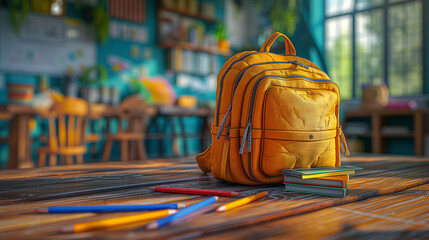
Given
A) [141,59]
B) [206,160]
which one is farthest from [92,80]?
[206,160]

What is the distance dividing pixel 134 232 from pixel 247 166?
1.15 ft

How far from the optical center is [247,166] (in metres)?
0.71

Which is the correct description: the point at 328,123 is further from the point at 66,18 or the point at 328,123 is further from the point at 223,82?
the point at 66,18

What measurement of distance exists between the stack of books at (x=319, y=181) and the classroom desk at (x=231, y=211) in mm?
23

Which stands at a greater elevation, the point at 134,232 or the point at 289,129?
the point at 289,129

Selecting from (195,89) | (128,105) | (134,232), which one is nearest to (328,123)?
(134,232)

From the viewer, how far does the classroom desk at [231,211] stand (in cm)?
41

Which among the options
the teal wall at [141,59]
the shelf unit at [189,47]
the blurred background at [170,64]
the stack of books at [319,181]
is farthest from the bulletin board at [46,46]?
the stack of books at [319,181]

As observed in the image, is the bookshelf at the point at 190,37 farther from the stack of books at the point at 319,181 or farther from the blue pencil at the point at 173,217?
the blue pencil at the point at 173,217

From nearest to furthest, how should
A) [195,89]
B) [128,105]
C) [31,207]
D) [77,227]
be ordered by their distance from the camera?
1. [77,227]
2. [31,207]
3. [128,105]
4. [195,89]

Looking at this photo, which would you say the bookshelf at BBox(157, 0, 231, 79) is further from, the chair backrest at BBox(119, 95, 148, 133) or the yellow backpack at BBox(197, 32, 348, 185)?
the yellow backpack at BBox(197, 32, 348, 185)

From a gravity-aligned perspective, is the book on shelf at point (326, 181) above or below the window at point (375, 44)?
below

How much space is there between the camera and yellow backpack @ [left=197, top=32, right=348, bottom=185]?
2.36ft

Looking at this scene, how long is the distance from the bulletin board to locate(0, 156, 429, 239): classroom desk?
3.84 meters
